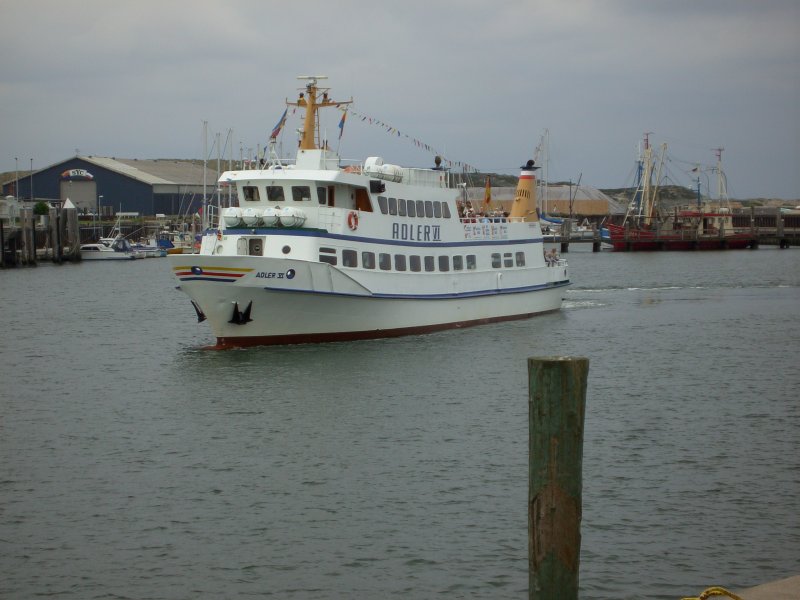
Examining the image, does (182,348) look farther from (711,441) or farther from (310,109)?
(711,441)

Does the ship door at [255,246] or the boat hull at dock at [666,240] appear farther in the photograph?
the boat hull at dock at [666,240]

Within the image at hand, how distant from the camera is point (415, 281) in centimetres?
3716

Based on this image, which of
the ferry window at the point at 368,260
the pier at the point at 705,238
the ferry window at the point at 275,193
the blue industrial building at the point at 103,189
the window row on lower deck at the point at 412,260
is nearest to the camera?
the window row on lower deck at the point at 412,260

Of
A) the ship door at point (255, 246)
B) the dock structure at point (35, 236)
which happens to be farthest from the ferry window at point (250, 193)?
the dock structure at point (35, 236)

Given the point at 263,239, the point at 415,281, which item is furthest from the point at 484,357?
the point at 263,239

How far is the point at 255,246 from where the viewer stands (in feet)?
109

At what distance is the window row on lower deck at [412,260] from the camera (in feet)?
111

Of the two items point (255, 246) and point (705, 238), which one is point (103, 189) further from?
point (255, 246)

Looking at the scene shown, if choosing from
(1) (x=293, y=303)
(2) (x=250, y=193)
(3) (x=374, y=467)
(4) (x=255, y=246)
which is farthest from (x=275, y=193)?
(3) (x=374, y=467)

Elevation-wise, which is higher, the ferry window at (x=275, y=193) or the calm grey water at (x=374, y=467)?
the ferry window at (x=275, y=193)

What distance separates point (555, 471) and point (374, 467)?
10.2 meters

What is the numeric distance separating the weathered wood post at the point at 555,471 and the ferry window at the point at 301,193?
2445cm

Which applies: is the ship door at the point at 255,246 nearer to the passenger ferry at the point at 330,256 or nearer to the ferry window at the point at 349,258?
the passenger ferry at the point at 330,256

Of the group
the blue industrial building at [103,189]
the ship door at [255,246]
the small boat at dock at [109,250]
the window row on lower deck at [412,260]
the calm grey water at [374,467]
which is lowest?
the calm grey water at [374,467]
